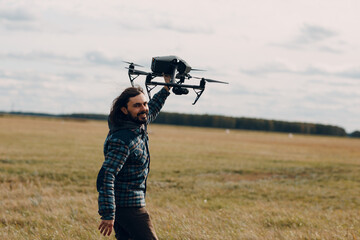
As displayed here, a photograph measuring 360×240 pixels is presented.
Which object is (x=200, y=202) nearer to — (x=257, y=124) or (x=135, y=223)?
(x=135, y=223)

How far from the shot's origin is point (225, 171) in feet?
75.3

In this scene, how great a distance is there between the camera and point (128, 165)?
4.19 m

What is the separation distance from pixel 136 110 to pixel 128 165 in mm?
535

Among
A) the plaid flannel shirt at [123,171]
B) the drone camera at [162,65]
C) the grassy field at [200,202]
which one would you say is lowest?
the grassy field at [200,202]

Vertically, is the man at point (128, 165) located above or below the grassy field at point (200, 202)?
above

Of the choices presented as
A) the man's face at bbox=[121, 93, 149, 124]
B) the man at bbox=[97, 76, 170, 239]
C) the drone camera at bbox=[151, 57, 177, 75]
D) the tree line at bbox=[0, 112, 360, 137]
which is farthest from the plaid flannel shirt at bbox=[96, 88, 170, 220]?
the tree line at bbox=[0, 112, 360, 137]

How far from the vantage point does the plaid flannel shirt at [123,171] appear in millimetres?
3931

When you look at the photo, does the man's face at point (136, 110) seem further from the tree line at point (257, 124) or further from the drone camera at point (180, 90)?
the tree line at point (257, 124)

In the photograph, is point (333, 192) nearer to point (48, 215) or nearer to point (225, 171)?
point (225, 171)

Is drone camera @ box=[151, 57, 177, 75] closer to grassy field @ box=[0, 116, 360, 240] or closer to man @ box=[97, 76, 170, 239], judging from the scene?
man @ box=[97, 76, 170, 239]

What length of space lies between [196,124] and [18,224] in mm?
170319

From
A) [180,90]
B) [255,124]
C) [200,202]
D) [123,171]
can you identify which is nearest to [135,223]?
[123,171]

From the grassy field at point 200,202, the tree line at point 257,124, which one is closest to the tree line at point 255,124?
the tree line at point 257,124

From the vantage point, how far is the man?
4.00 m
